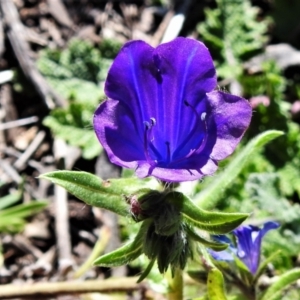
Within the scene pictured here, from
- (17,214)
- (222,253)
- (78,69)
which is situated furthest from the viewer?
(78,69)

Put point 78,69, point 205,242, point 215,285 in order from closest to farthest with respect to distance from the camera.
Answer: point 205,242 < point 215,285 < point 78,69

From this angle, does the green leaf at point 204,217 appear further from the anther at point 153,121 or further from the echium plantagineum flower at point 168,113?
the anther at point 153,121

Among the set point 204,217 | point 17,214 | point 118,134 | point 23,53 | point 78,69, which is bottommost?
point 17,214

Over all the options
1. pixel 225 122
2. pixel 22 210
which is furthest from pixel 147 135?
pixel 22 210

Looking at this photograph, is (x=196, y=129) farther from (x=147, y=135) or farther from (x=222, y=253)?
(x=222, y=253)

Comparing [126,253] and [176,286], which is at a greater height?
[126,253]

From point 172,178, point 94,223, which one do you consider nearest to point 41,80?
point 94,223

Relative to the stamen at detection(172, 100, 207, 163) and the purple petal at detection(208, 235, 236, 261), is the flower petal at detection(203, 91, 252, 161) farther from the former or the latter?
the purple petal at detection(208, 235, 236, 261)
